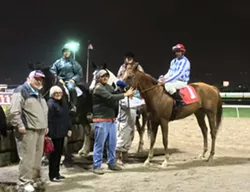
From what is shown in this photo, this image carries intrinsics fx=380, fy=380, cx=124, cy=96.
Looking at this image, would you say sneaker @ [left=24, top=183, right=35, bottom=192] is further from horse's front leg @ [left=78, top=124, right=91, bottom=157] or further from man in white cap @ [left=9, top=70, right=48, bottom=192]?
horse's front leg @ [left=78, top=124, right=91, bottom=157]

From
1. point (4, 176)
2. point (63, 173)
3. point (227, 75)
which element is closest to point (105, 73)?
point (63, 173)

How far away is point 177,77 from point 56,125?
3.21 m

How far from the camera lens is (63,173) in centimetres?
726

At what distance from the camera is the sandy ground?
19.8ft

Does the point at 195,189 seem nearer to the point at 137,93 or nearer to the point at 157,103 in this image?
the point at 157,103

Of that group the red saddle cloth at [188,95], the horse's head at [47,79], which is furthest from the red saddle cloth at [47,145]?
the red saddle cloth at [188,95]

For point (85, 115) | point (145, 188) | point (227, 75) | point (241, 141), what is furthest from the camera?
point (227, 75)

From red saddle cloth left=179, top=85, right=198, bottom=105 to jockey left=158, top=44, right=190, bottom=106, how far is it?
12 cm

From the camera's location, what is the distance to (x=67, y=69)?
27.3 ft

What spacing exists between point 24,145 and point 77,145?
4176mm

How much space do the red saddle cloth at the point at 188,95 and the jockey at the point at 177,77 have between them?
12 centimetres

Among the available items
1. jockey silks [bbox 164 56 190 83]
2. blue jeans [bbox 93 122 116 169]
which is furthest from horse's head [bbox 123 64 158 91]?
blue jeans [bbox 93 122 116 169]

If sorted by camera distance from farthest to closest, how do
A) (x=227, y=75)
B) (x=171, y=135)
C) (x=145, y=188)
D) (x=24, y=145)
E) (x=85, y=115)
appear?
1. (x=227, y=75)
2. (x=171, y=135)
3. (x=85, y=115)
4. (x=145, y=188)
5. (x=24, y=145)

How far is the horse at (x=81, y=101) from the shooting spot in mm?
7359
